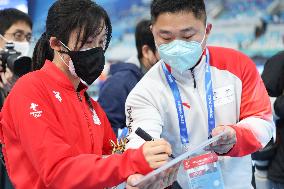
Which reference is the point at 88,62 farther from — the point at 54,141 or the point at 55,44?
the point at 54,141

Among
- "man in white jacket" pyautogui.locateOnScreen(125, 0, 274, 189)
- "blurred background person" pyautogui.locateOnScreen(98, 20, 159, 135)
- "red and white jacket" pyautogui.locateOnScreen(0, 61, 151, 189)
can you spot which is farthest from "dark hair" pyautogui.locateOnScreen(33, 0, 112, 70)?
"blurred background person" pyautogui.locateOnScreen(98, 20, 159, 135)

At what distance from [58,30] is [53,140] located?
0.42m

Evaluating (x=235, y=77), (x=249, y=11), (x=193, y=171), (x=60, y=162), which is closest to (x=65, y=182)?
(x=60, y=162)

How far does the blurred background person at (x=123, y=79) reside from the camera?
2807 millimetres

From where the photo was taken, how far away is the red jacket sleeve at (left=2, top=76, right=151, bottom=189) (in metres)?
1.31

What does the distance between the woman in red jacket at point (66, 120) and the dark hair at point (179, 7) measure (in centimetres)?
22

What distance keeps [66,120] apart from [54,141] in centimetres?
14

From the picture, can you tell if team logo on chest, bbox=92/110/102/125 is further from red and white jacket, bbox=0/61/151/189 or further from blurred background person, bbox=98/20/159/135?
blurred background person, bbox=98/20/159/135

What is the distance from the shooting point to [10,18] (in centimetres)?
287

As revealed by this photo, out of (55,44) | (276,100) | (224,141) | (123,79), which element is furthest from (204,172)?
(123,79)

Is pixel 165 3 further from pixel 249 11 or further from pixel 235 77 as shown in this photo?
pixel 249 11

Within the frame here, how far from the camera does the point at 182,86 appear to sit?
5.80ft

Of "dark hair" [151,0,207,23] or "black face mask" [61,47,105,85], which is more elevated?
"dark hair" [151,0,207,23]

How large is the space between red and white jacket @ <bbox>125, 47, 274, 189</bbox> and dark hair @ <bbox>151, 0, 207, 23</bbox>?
19cm
